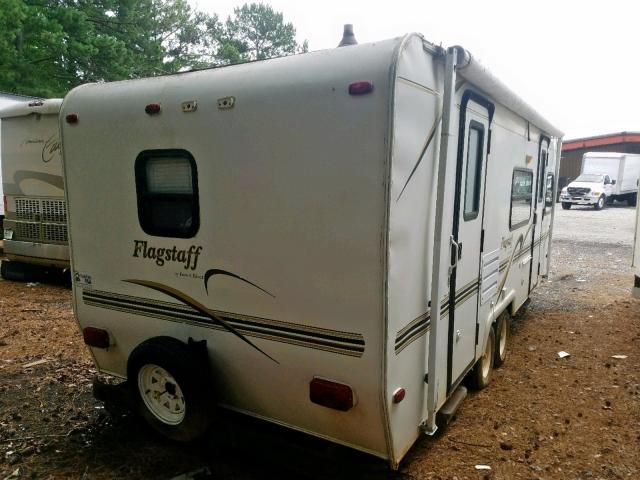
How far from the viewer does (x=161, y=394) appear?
11.4 ft

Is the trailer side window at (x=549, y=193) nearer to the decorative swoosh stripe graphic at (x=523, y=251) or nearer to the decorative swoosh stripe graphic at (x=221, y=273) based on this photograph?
the decorative swoosh stripe graphic at (x=523, y=251)

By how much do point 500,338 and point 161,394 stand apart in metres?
3.32

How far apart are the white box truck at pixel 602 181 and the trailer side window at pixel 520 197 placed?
2250 centimetres

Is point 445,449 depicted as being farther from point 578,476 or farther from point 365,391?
point 365,391

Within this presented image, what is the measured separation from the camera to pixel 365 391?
2625 millimetres

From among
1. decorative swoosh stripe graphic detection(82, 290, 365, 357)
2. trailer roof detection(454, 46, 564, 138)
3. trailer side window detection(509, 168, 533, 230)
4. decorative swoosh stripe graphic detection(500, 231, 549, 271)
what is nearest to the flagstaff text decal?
decorative swoosh stripe graphic detection(82, 290, 365, 357)

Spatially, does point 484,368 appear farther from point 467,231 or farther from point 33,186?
point 33,186

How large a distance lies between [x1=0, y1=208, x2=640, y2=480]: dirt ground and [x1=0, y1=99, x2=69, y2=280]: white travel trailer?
85.1 inches

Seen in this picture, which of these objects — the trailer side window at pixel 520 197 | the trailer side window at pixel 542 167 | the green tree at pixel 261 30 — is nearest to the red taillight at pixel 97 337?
the trailer side window at pixel 520 197

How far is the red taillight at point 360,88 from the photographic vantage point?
2441mm

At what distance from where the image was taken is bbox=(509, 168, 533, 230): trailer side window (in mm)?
4828

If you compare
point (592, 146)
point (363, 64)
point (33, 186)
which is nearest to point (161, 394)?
point (363, 64)

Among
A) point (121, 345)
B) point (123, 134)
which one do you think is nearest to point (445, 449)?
point (121, 345)

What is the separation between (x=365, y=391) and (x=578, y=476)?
177cm
